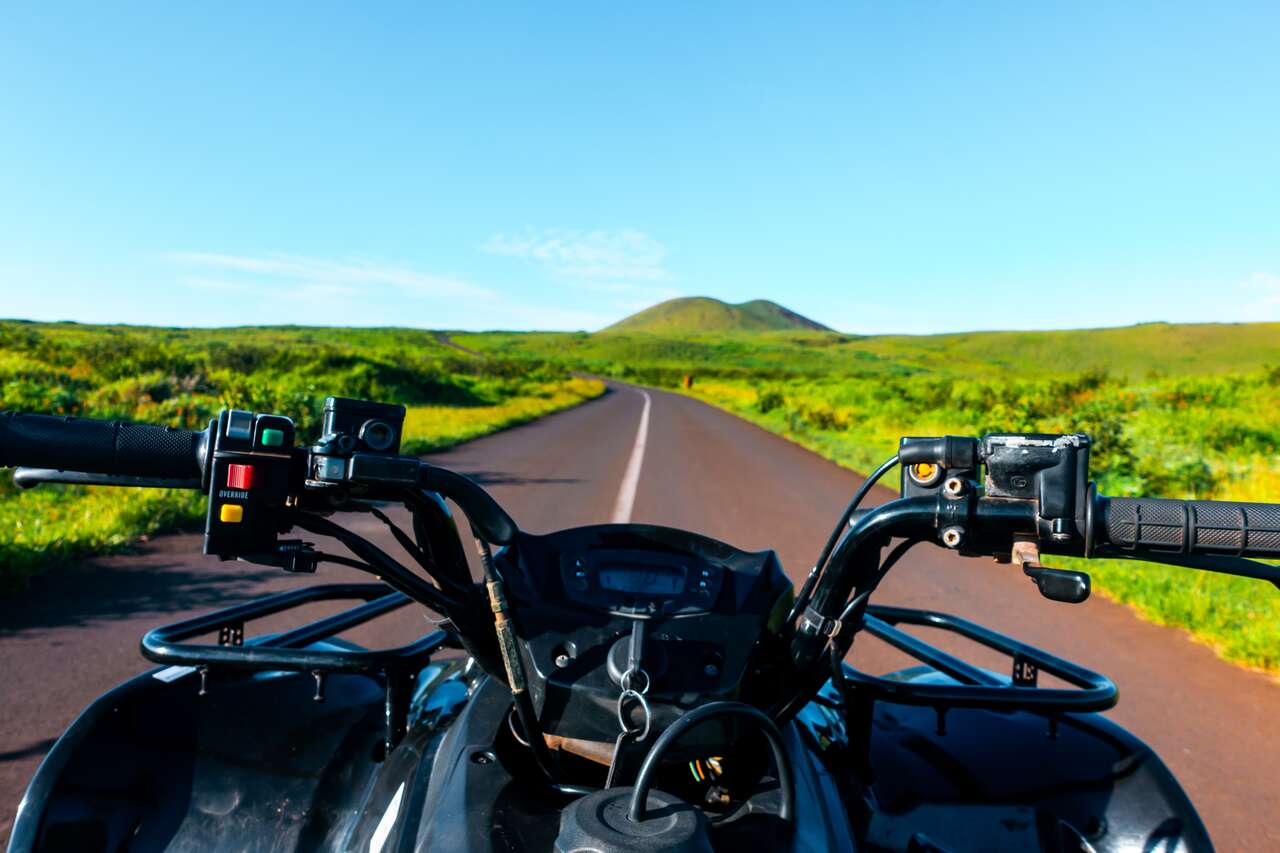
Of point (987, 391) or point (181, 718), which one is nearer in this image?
point (181, 718)

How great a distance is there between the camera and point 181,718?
79.7 inches

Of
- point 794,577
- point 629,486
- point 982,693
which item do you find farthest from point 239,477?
point 629,486

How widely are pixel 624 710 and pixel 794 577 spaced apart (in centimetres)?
621

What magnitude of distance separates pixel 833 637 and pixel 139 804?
57.2 inches

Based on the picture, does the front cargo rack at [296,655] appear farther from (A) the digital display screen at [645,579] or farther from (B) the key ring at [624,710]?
(B) the key ring at [624,710]

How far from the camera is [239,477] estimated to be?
1510 millimetres

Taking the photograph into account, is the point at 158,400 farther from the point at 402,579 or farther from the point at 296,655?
the point at 402,579

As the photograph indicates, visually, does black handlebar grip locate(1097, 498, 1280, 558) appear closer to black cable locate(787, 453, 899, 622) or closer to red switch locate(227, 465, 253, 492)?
black cable locate(787, 453, 899, 622)

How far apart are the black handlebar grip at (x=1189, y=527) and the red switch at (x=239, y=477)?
1.35 meters

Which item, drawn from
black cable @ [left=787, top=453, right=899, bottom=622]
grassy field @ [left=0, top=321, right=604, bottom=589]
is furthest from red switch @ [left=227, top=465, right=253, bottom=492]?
grassy field @ [left=0, top=321, right=604, bottom=589]

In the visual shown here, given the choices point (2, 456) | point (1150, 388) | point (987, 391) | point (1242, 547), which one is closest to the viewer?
point (1242, 547)

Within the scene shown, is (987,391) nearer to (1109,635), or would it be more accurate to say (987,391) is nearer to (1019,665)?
(1109,635)

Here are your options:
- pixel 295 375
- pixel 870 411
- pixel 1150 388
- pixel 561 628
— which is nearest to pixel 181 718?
pixel 561 628

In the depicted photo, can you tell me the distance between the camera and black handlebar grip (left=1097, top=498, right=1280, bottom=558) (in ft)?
4.42
